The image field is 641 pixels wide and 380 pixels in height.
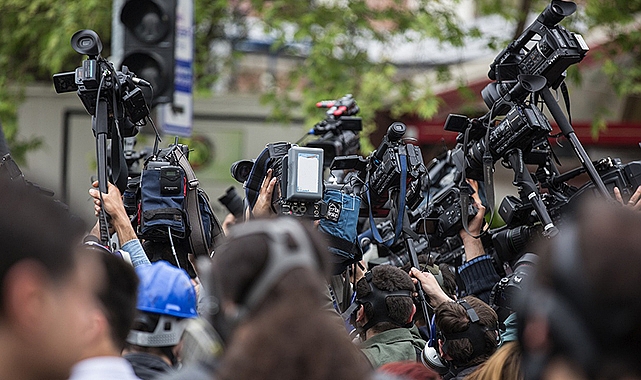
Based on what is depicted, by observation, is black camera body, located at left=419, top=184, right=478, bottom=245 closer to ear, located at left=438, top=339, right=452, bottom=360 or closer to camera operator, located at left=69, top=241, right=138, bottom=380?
ear, located at left=438, top=339, right=452, bottom=360

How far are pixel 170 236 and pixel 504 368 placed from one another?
2.22 meters

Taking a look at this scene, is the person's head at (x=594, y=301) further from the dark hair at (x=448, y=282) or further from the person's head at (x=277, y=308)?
the dark hair at (x=448, y=282)

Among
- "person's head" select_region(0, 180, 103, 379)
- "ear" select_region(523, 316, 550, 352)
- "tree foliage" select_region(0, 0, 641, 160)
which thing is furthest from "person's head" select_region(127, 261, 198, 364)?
"tree foliage" select_region(0, 0, 641, 160)

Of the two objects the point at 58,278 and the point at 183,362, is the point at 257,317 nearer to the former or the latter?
the point at 58,278

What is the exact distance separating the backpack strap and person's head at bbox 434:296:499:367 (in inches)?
51.0

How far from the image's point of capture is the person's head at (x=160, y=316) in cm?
279

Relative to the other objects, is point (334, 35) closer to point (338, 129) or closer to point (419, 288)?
point (338, 129)

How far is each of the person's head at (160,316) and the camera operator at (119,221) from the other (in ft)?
4.47

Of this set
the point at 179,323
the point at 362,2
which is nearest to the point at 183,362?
the point at 179,323

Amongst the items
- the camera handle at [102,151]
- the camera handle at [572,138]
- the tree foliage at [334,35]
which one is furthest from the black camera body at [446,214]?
the tree foliage at [334,35]

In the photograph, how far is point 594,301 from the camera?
5.72 ft

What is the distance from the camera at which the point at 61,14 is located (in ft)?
37.5

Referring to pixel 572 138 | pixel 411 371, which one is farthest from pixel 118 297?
pixel 572 138

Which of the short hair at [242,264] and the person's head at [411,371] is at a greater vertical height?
the short hair at [242,264]
